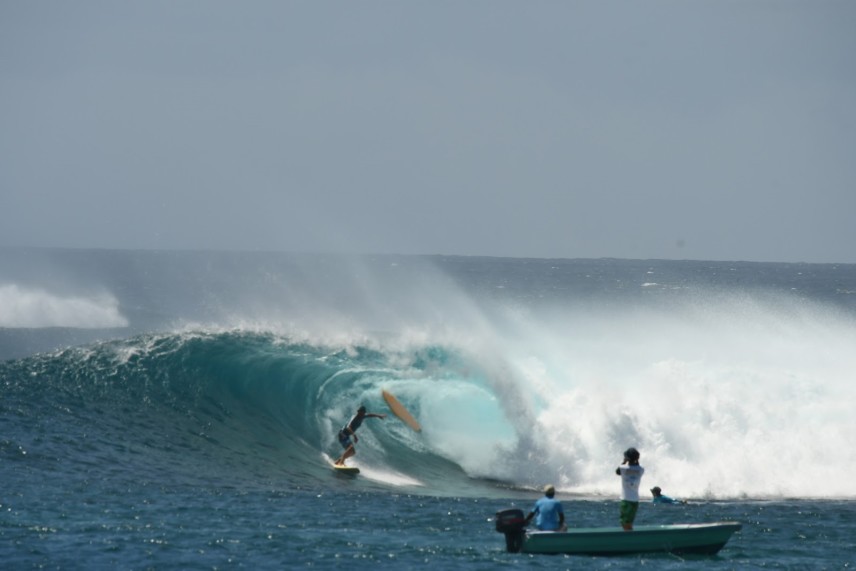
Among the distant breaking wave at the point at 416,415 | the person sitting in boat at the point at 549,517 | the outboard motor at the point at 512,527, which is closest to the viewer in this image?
the outboard motor at the point at 512,527

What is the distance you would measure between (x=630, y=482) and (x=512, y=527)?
6.87 ft

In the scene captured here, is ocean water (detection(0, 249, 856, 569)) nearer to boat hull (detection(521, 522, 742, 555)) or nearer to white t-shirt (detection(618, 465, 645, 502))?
boat hull (detection(521, 522, 742, 555))

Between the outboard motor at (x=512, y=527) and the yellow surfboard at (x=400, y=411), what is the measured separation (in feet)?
33.8

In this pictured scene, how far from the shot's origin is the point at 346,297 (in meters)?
90.6

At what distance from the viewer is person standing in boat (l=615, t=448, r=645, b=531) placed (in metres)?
17.4

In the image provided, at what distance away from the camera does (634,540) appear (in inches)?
669

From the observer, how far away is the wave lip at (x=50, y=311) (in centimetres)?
5916

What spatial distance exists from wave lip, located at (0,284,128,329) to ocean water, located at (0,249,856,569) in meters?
26.9

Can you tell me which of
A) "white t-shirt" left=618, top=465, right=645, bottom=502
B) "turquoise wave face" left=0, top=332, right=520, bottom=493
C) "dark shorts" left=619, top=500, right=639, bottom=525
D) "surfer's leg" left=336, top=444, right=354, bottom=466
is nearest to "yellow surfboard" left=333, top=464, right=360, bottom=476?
"surfer's leg" left=336, top=444, right=354, bottom=466

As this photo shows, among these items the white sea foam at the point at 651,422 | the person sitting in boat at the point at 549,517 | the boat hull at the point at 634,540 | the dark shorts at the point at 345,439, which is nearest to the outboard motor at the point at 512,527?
the boat hull at the point at 634,540

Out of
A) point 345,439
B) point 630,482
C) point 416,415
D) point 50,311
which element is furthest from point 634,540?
point 50,311

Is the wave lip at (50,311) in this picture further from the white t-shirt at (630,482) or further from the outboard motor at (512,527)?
the white t-shirt at (630,482)

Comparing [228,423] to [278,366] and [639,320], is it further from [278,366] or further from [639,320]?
[639,320]

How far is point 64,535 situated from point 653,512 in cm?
1004
